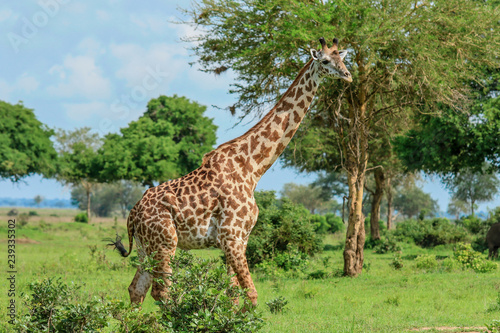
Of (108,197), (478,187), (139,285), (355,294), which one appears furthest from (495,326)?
(108,197)

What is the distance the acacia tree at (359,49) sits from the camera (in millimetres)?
14852

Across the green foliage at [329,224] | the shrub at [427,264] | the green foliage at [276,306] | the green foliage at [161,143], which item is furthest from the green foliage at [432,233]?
the green foliage at [276,306]

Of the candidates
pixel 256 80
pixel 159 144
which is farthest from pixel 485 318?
pixel 159 144

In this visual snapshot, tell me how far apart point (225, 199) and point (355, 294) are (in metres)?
7.12

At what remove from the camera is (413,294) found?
12523mm

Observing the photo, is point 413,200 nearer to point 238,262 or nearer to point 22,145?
point 22,145

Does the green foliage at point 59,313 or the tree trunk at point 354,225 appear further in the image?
the tree trunk at point 354,225

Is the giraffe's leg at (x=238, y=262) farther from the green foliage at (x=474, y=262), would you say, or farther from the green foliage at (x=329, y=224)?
the green foliage at (x=329, y=224)

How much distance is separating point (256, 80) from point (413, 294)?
904 centimetres

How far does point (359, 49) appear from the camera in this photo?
15156mm

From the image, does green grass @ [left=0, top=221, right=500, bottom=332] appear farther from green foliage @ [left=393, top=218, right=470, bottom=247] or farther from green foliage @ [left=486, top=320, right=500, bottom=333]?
green foliage @ [left=393, top=218, right=470, bottom=247]

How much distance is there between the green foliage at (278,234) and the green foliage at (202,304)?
36.3ft

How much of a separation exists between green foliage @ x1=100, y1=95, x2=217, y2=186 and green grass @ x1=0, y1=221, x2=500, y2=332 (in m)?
17.9

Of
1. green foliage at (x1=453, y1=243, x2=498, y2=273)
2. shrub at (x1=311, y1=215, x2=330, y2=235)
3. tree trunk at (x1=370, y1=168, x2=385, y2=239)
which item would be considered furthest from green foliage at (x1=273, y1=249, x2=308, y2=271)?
shrub at (x1=311, y1=215, x2=330, y2=235)
